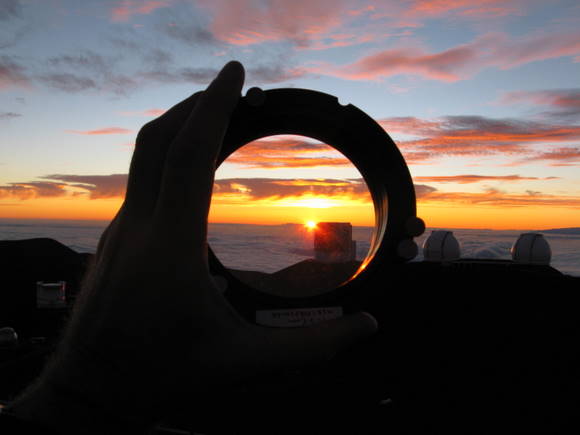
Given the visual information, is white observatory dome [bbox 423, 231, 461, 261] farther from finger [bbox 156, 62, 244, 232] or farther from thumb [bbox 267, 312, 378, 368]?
finger [bbox 156, 62, 244, 232]

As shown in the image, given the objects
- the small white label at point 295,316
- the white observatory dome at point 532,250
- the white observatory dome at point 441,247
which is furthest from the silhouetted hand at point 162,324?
the white observatory dome at point 532,250

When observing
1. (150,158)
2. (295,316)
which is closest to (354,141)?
(295,316)

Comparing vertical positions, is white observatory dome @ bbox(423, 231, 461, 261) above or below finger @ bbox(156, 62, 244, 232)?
below

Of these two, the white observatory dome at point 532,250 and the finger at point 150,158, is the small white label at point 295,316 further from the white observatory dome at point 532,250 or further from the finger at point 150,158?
the white observatory dome at point 532,250

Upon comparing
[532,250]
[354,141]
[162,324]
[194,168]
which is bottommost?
[532,250]

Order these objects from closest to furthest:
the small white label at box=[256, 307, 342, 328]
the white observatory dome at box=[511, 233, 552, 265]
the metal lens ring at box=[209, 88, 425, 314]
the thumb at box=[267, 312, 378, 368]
A: the thumb at box=[267, 312, 378, 368]
the small white label at box=[256, 307, 342, 328]
the metal lens ring at box=[209, 88, 425, 314]
the white observatory dome at box=[511, 233, 552, 265]

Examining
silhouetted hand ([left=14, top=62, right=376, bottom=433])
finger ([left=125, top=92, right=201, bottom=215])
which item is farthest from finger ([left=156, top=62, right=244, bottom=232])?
finger ([left=125, top=92, right=201, bottom=215])

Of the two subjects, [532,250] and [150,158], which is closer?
[150,158]

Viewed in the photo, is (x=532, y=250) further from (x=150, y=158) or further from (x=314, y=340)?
(x=150, y=158)
